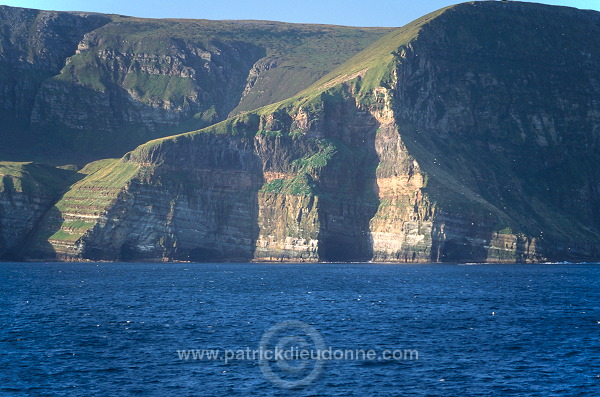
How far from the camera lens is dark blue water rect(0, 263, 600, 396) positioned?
75500 mm

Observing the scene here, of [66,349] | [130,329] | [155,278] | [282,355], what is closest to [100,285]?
[155,278]

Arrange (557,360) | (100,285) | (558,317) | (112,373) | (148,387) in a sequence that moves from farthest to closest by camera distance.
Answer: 1. (100,285)
2. (558,317)
3. (557,360)
4. (112,373)
5. (148,387)

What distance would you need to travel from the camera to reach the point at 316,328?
4163 inches

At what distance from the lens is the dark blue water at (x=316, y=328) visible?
75.5m

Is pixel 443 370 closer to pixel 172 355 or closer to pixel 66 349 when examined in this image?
pixel 172 355

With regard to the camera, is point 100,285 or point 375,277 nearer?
point 100,285

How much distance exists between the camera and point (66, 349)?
9175 cm

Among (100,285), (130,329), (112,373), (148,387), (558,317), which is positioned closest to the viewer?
(148,387)

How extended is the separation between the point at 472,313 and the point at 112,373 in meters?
60.9

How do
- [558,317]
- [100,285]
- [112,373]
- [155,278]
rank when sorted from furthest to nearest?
[155,278] < [100,285] < [558,317] < [112,373]

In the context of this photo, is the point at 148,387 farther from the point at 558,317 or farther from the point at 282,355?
the point at 558,317

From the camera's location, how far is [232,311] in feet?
405

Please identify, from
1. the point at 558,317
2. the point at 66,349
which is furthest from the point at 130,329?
the point at 558,317

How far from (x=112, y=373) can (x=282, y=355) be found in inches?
736
